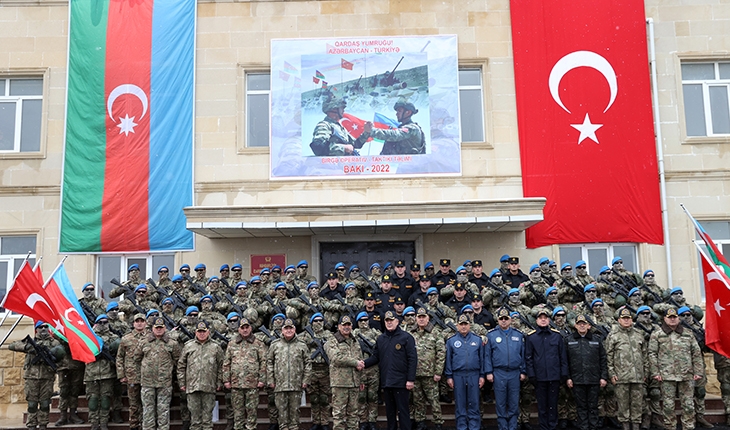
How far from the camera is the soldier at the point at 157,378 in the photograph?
994cm

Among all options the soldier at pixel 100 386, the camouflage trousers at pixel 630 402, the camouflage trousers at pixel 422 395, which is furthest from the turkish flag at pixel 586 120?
the soldier at pixel 100 386

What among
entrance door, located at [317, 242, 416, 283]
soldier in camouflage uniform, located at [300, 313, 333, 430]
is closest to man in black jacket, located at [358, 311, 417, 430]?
soldier in camouflage uniform, located at [300, 313, 333, 430]

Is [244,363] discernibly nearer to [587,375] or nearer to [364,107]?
[587,375]

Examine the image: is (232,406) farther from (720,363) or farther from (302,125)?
(720,363)

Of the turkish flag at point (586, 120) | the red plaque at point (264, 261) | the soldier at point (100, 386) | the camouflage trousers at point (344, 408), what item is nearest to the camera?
the camouflage trousers at point (344, 408)

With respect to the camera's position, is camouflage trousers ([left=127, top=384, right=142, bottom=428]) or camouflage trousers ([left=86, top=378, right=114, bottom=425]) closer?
camouflage trousers ([left=127, top=384, right=142, bottom=428])

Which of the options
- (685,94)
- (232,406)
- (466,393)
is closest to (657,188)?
(685,94)

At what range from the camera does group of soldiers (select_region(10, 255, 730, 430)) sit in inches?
388

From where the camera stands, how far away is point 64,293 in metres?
10.4

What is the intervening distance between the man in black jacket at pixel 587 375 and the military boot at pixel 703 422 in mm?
1841

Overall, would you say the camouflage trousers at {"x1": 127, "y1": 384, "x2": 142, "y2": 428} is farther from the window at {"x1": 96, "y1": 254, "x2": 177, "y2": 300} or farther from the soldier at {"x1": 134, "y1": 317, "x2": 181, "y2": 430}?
the window at {"x1": 96, "y1": 254, "x2": 177, "y2": 300}

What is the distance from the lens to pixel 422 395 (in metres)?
10.0

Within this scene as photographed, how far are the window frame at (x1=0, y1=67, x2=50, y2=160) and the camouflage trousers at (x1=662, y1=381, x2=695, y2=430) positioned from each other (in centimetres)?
1252

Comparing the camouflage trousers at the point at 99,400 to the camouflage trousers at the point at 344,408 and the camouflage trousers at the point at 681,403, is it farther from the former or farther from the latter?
the camouflage trousers at the point at 681,403
